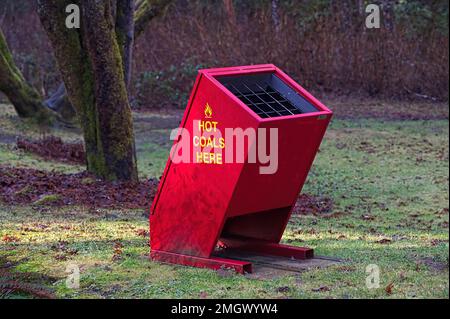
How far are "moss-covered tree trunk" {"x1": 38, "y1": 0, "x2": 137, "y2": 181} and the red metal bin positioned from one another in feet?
19.1

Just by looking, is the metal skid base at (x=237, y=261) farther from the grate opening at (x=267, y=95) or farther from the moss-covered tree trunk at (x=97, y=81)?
the moss-covered tree trunk at (x=97, y=81)

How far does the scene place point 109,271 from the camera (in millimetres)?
7680

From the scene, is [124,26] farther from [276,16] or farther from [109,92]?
[276,16]

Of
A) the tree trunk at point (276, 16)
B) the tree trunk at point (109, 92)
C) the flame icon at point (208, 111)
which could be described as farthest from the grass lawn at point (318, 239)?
the tree trunk at point (276, 16)

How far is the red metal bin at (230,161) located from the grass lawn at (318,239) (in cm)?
32

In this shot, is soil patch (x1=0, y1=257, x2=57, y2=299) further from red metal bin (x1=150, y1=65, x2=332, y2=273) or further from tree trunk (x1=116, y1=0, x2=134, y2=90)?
tree trunk (x1=116, y1=0, x2=134, y2=90)

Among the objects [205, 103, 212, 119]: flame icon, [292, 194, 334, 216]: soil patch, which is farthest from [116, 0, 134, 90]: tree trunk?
A: [205, 103, 212, 119]: flame icon

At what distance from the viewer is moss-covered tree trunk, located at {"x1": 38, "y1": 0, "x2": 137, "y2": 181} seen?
529 inches

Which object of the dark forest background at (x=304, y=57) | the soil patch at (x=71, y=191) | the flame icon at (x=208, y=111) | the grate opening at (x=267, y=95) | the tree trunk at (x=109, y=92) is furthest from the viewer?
the dark forest background at (x=304, y=57)

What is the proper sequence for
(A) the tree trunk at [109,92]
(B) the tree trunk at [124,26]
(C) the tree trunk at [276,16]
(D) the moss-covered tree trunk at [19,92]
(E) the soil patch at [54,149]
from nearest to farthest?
(A) the tree trunk at [109,92] < (B) the tree trunk at [124,26] < (E) the soil patch at [54,149] < (D) the moss-covered tree trunk at [19,92] < (C) the tree trunk at [276,16]

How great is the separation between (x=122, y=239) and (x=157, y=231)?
147 centimetres

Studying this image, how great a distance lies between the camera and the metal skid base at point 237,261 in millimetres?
7430

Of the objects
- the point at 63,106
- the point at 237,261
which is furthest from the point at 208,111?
the point at 63,106
